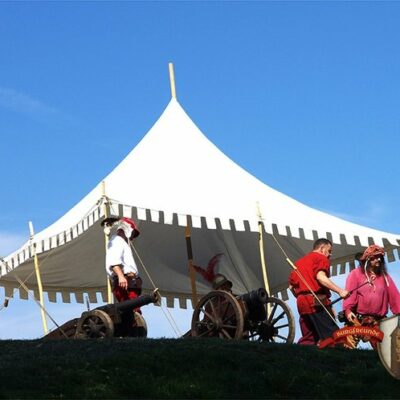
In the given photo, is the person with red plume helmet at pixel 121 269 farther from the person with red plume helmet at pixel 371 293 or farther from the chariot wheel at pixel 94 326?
the person with red plume helmet at pixel 371 293

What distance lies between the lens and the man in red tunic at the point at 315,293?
11.7m

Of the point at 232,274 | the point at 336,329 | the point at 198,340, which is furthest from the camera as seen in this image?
the point at 232,274

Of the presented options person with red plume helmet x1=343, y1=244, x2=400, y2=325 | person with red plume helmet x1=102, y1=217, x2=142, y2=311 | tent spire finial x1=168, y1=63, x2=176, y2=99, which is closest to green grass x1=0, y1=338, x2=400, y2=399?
person with red plume helmet x1=343, y1=244, x2=400, y2=325

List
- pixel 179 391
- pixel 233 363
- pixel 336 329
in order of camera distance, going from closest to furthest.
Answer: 1. pixel 179 391
2. pixel 233 363
3. pixel 336 329

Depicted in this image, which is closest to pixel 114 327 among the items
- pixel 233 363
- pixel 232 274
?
pixel 233 363

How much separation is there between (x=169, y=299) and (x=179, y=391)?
8.39m

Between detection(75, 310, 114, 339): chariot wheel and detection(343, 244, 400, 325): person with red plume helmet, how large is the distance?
7.73 feet

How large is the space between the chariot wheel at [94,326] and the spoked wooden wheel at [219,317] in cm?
95

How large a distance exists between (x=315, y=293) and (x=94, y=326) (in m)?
2.24

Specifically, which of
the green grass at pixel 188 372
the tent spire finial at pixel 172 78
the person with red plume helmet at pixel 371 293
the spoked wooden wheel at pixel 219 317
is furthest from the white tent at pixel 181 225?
the green grass at pixel 188 372

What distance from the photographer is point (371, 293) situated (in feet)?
38.2

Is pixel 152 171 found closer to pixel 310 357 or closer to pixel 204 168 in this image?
pixel 204 168

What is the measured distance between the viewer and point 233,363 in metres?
9.84

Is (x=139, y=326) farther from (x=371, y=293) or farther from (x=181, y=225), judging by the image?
(x=371, y=293)
